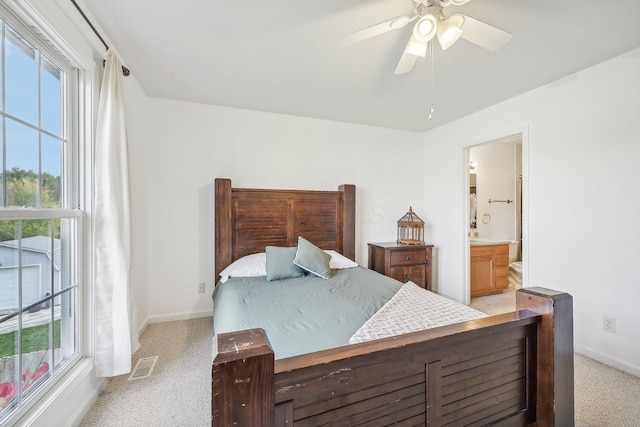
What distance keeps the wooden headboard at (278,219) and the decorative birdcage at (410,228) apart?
0.81m

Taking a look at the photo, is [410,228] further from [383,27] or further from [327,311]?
[383,27]

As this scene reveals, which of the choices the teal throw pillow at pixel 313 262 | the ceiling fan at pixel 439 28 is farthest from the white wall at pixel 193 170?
the ceiling fan at pixel 439 28

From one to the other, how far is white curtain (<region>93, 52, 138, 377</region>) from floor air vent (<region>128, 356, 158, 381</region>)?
26 centimetres

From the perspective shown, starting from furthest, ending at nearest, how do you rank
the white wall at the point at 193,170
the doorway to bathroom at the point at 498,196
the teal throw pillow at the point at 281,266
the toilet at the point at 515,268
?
1. the doorway to bathroom at the point at 498,196
2. the toilet at the point at 515,268
3. the white wall at the point at 193,170
4. the teal throw pillow at the point at 281,266

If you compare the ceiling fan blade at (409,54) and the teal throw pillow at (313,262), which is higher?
the ceiling fan blade at (409,54)

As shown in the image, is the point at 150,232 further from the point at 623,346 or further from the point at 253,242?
the point at 623,346

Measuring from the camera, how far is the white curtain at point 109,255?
165 cm

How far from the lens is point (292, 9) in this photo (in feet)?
5.01

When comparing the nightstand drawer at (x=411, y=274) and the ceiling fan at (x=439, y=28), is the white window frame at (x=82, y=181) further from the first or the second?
the nightstand drawer at (x=411, y=274)

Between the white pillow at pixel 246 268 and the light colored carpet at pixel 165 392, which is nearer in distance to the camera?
the light colored carpet at pixel 165 392

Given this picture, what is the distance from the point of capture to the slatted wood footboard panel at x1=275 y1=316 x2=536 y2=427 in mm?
673

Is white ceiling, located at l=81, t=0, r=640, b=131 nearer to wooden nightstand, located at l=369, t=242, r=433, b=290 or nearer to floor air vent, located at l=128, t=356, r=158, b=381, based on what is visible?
wooden nightstand, located at l=369, t=242, r=433, b=290

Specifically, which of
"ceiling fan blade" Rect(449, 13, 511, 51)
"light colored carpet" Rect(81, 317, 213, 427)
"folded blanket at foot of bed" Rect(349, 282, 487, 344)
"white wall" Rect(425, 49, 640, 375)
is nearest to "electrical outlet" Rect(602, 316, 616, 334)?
"white wall" Rect(425, 49, 640, 375)

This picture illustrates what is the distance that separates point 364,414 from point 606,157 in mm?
2725
